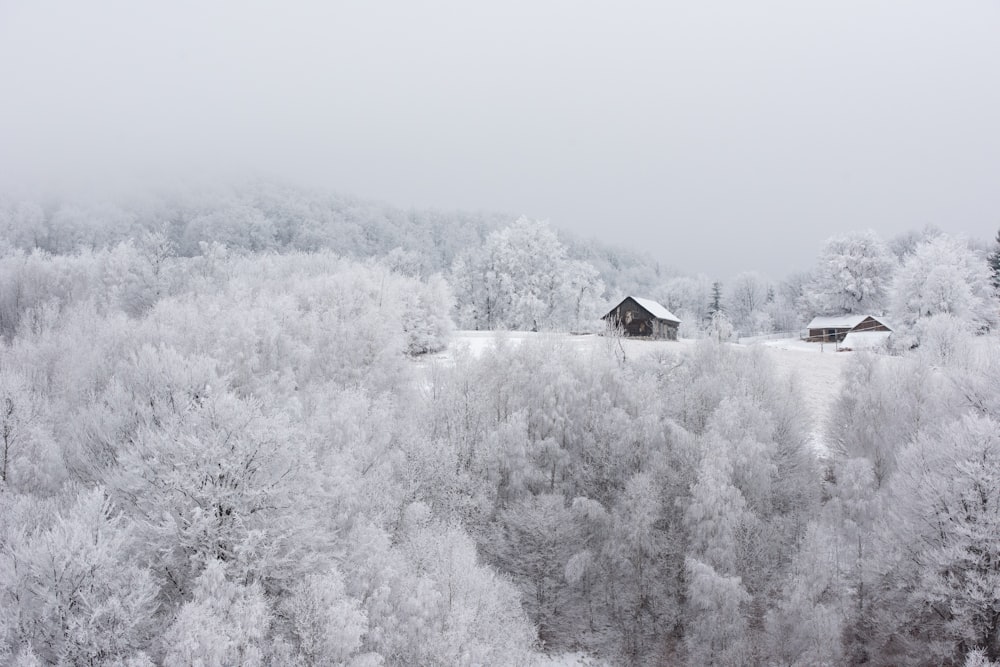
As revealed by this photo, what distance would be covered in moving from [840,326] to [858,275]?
1062 centimetres

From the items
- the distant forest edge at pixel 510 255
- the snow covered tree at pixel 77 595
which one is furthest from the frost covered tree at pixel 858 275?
the snow covered tree at pixel 77 595

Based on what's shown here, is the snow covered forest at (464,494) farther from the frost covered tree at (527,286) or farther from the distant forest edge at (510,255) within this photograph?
the frost covered tree at (527,286)

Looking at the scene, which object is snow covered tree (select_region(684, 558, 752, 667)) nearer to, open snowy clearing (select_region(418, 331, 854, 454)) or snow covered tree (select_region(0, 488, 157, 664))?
open snowy clearing (select_region(418, 331, 854, 454))

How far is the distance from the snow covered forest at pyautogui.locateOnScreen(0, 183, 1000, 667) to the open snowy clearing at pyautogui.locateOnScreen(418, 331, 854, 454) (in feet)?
1.39

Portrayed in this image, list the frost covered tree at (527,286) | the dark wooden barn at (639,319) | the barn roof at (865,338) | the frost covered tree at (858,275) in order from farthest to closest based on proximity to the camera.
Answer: the frost covered tree at (858,275)
the frost covered tree at (527,286)
the dark wooden barn at (639,319)
the barn roof at (865,338)

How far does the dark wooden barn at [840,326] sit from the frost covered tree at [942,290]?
3.44m

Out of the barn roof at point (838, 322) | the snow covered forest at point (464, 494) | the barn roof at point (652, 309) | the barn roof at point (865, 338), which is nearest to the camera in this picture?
the snow covered forest at point (464, 494)

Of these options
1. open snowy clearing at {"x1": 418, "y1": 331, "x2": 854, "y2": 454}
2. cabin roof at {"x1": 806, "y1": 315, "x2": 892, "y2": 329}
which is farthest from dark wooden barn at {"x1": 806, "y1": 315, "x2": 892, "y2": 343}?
open snowy clearing at {"x1": 418, "y1": 331, "x2": 854, "y2": 454}

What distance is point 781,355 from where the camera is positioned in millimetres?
44562

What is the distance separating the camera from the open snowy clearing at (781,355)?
3447cm

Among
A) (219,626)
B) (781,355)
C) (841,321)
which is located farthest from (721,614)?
(841,321)

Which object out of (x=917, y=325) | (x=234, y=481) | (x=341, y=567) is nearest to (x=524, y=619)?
(x=341, y=567)

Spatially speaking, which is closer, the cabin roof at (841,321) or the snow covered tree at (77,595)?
the snow covered tree at (77,595)

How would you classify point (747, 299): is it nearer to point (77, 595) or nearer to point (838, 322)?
point (838, 322)
